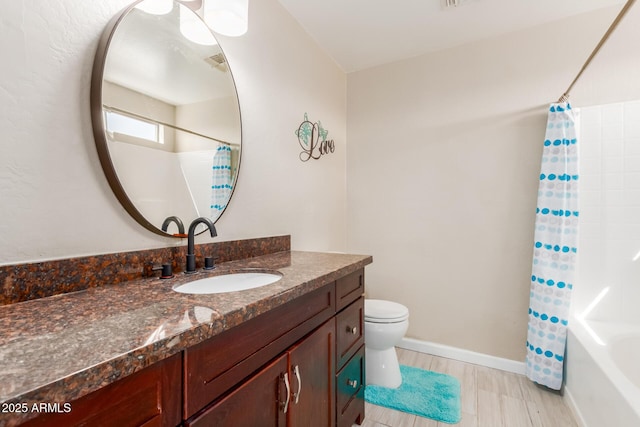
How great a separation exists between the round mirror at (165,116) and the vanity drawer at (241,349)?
59 centimetres

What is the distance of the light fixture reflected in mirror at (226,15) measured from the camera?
1219 millimetres

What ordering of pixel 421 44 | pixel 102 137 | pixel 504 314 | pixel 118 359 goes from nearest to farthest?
pixel 118 359, pixel 102 137, pixel 504 314, pixel 421 44

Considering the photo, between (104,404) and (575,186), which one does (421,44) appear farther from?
(104,404)

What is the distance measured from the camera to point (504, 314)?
2141 mm

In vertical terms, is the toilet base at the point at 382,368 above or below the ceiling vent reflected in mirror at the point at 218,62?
below

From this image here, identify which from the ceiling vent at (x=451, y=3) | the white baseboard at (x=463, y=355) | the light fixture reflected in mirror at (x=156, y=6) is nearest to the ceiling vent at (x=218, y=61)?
the light fixture reflected in mirror at (x=156, y=6)

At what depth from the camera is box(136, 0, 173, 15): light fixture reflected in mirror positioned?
1.09 meters

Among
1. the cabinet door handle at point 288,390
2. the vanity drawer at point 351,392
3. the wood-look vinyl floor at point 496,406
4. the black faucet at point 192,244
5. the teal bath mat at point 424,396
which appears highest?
the black faucet at point 192,244

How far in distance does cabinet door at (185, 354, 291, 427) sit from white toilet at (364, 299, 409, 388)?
0.99m

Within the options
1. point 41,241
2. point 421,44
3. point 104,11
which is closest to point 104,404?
point 41,241

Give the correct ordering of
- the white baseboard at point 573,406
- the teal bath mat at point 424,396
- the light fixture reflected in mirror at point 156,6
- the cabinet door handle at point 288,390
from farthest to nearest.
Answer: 1. the teal bath mat at point 424,396
2. the white baseboard at point 573,406
3. the light fixture reflected in mirror at point 156,6
4. the cabinet door handle at point 288,390

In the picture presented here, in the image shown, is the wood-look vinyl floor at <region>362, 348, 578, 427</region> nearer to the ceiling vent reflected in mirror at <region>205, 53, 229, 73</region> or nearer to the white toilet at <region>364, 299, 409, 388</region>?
the white toilet at <region>364, 299, 409, 388</region>

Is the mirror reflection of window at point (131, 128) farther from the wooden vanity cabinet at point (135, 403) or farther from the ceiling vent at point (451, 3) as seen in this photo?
the ceiling vent at point (451, 3)

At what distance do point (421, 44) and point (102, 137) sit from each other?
7.47ft
